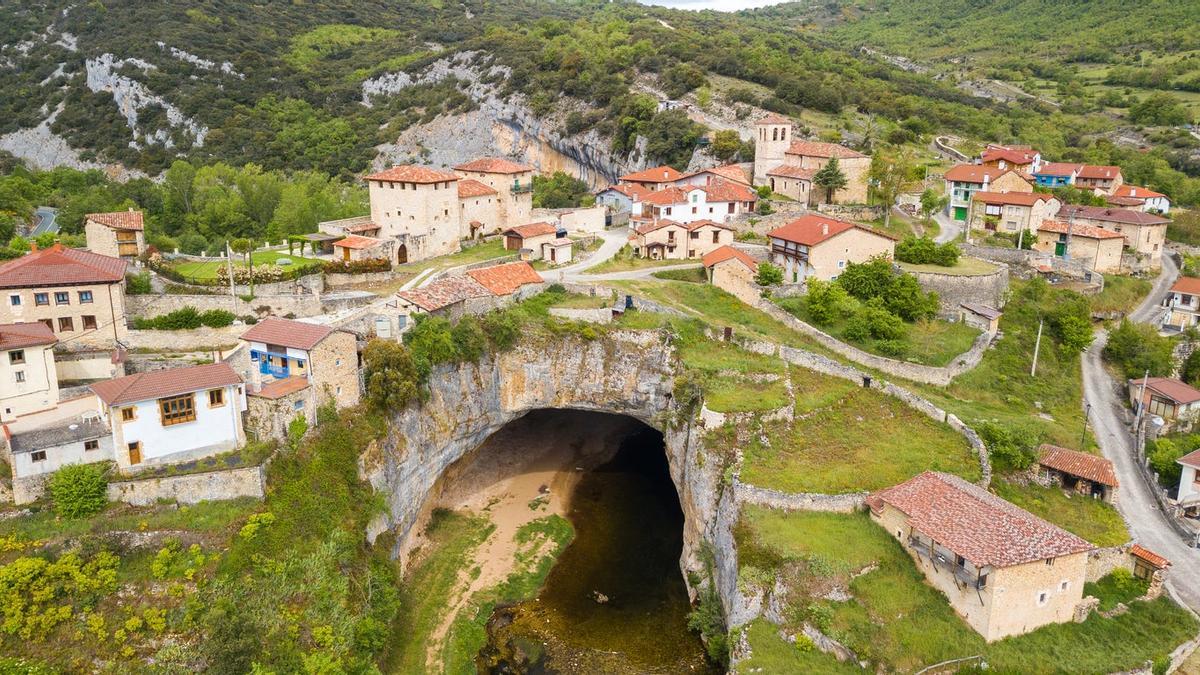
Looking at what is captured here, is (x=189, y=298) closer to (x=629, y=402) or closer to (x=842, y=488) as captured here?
(x=629, y=402)

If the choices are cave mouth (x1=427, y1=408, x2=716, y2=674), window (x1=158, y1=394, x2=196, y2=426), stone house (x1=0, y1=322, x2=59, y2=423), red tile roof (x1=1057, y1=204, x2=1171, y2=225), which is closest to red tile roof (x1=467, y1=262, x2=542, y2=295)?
cave mouth (x1=427, y1=408, x2=716, y2=674)

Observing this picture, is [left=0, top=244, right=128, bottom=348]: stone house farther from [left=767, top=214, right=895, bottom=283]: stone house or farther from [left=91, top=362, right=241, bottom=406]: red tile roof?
[left=767, top=214, right=895, bottom=283]: stone house

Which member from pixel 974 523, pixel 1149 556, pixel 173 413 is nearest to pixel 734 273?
pixel 974 523

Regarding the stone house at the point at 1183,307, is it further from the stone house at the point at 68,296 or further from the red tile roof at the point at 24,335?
the red tile roof at the point at 24,335

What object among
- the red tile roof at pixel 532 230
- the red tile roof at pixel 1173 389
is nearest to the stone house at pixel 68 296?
the red tile roof at pixel 532 230

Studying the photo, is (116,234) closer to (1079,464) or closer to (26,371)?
(26,371)
